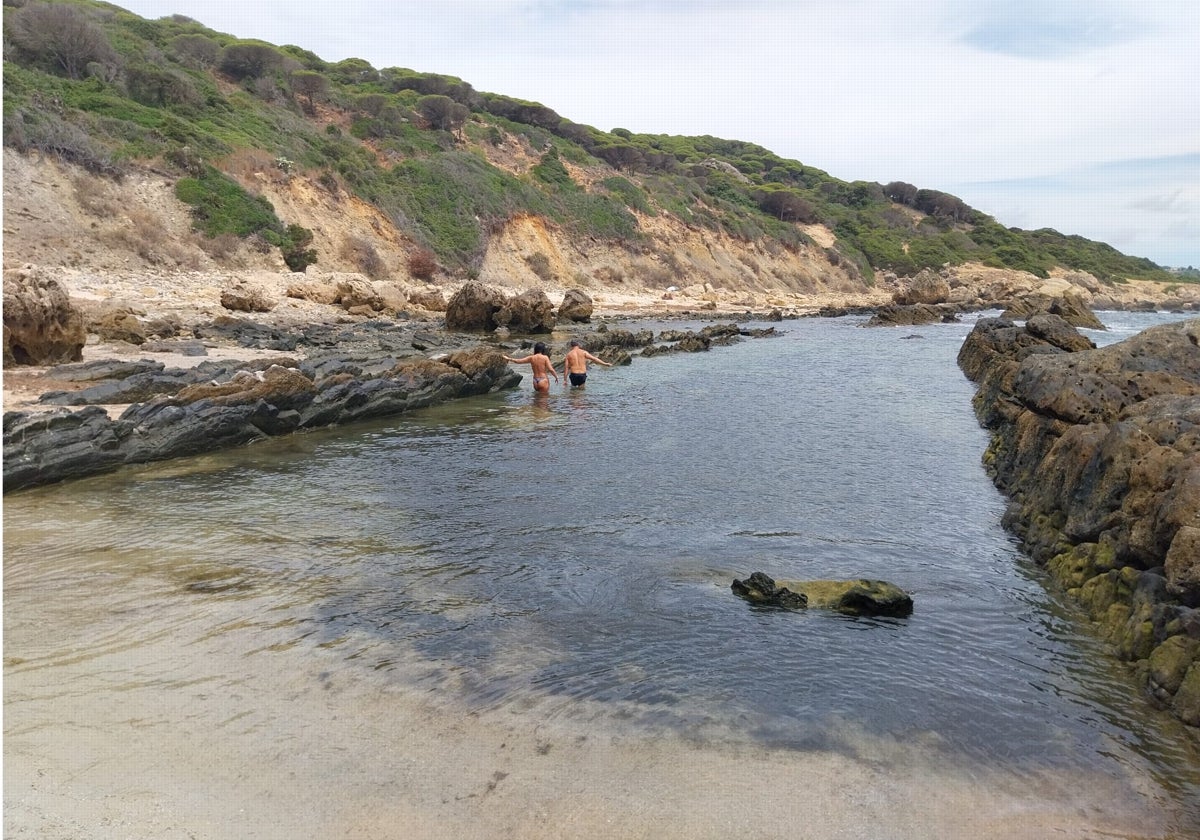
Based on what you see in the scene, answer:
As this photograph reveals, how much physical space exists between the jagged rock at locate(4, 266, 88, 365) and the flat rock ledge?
17680mm

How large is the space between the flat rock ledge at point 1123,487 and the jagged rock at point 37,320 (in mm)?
17680

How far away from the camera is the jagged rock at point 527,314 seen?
3186cm

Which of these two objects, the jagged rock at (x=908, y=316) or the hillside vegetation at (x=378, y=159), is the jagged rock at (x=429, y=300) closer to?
the hillside vegetation at (x=378, y=159)

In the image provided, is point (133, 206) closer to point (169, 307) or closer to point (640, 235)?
point (169, 307)

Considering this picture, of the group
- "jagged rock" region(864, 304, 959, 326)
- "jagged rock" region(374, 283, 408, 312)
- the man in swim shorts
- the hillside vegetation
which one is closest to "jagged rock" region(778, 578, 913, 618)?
the man in swim shorts

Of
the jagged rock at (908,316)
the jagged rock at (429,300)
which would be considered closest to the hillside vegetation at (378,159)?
the jagged rock at (429,300)

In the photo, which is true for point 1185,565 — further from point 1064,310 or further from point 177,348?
point 1064,310

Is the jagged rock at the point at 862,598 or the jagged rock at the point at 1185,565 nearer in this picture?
the jagged rock at the point at 1185,565

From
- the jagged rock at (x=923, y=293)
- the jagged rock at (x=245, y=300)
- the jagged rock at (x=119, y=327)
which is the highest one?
the jagged rock at (x=923, y=293)

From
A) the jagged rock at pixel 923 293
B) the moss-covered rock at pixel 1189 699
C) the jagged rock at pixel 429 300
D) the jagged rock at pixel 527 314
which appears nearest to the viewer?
the moss-covered rock at pixel 1189 699

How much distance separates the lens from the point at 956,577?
839 centimetres

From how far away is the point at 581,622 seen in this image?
7125 mm

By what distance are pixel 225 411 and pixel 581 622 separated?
→ 29.0 feet

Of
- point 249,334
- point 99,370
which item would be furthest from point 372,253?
point 99,370
